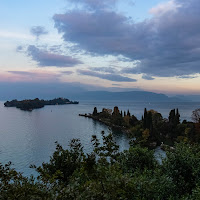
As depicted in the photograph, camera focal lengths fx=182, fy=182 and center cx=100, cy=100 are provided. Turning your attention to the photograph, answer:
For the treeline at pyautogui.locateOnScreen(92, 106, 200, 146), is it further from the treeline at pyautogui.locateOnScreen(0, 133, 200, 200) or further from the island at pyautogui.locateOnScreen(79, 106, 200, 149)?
the treeline at pyautogui.locateOnScreen(0, 133, 200, 200)

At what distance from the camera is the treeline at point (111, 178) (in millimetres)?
6318

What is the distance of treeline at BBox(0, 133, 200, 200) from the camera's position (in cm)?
632

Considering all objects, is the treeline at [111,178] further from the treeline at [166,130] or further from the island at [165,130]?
the treeline at [166,130]

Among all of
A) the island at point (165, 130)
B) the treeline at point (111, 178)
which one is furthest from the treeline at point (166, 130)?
the treeline at point (111, 178)

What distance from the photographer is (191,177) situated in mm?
14836

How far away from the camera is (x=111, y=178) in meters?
6.84

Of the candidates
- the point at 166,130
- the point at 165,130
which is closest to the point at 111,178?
the point at 166,130

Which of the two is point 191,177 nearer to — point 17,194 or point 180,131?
point 17,194

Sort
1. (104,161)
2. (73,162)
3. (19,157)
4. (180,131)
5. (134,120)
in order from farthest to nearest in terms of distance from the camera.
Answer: (134,120) → (180,131) → (19,157) → (73,162) → (104,161)

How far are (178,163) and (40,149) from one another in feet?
152

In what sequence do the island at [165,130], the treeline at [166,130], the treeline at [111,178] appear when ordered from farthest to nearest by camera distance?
the treeline at [166,130], the island at [165,130], the treeline at [111,178]

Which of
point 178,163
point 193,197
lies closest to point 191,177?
point 178,163

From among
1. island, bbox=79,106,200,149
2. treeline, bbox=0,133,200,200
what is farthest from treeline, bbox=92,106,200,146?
treeline, bbox=0,133,200,200

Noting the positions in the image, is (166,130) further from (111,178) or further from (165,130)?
(111,178)
